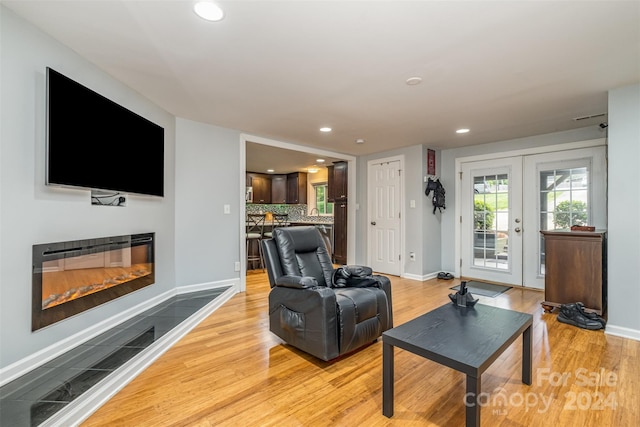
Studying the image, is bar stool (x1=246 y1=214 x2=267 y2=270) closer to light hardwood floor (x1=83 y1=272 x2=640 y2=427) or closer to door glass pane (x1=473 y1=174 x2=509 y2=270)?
light hardwood floor (x1=83 y1=272 x2=640 y2=427)

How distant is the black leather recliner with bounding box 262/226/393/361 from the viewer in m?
2.20

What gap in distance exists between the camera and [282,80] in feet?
8.59

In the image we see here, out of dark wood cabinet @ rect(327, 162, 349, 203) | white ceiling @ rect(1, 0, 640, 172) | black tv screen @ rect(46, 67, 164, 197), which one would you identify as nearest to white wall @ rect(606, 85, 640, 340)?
white ceiling @ rect(1, 0, 640, 172)

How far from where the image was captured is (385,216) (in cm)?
552

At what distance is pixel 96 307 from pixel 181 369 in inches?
40.7

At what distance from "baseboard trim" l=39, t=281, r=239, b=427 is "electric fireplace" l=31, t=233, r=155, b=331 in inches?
25.9

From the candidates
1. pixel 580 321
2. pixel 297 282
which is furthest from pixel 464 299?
pixel 580 321

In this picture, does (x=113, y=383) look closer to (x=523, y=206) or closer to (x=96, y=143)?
(x=96, y=143)

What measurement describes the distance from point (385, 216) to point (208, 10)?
4383mm

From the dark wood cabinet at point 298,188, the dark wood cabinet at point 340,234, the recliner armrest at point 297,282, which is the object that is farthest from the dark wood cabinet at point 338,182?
the recliner armrest at point 297,282

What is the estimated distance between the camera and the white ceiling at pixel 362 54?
5.74ft

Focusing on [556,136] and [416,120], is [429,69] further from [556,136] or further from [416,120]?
[556,136]

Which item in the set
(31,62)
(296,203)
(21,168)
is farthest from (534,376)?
(296,203)

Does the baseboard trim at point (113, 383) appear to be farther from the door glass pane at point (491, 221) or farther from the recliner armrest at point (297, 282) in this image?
the door glass pane at point (491, 221)
